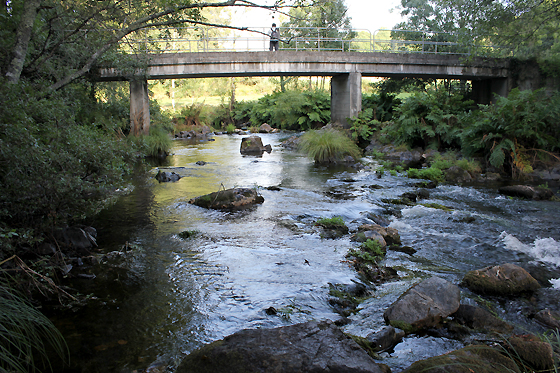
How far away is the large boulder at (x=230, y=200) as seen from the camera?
9289mm

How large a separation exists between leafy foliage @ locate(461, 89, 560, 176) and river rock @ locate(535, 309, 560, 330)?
914cm

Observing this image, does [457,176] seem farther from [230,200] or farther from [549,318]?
[549,318]

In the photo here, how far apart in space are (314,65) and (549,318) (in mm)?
19757

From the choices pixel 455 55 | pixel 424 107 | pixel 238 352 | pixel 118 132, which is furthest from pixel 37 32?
pixel 455 55

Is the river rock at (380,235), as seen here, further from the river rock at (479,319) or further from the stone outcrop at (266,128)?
the stone outcrop at (266,128)

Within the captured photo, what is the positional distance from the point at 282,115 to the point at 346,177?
20.8 m

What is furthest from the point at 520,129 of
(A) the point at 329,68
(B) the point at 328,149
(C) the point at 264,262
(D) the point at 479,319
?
(A) the point at 329,68

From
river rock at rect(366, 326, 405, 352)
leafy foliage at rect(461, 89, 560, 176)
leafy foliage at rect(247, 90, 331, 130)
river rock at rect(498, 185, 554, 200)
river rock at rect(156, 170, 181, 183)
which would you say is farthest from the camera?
leafy foliage at rect(247, 90, 331, 130)

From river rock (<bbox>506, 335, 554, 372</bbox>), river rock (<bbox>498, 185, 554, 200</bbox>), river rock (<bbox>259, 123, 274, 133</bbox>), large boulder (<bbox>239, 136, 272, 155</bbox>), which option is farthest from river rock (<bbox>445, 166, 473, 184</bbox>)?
river rock (<bbox>259, 123, 274, 133</bbox>)

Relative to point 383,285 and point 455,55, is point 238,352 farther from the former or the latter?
point 455,55

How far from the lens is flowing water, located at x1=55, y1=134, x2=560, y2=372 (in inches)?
161

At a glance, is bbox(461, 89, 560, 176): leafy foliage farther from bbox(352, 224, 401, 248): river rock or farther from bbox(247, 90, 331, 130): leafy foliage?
bbox(247, 90, 331, 130): leafy foliage

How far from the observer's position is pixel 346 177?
43.5ft

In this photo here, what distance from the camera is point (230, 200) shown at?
30.8ft
